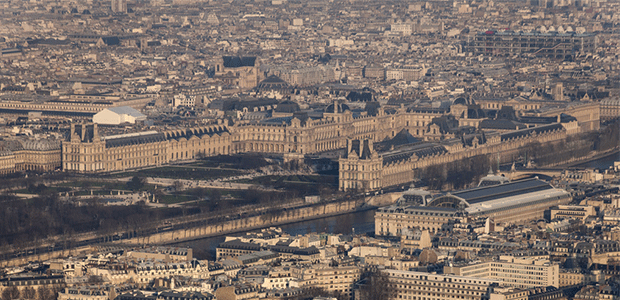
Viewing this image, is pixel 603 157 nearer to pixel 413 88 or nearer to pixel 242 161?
pixel 242 161

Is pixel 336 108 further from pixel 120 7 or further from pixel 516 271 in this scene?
pixel 120 7

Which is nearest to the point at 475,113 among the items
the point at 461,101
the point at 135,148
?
the point at 461,101

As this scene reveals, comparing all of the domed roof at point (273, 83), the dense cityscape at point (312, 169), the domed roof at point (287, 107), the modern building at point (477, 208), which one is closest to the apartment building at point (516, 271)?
the dense cityscape at point (312, 169)

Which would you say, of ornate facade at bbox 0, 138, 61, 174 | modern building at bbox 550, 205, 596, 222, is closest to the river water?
modern building at bbox 550, 205, 596, 222

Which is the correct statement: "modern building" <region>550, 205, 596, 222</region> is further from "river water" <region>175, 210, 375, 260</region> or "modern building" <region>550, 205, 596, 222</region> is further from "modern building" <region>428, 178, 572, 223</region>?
"river water" <region>175, 210, 375, 260</region>

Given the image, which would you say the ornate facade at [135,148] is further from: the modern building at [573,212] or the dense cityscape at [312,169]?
the modern building at [573,212]

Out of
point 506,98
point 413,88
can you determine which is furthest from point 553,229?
point 413,88
